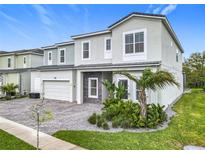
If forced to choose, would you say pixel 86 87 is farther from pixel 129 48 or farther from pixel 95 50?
pixel 129 48

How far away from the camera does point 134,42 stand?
13.8 m

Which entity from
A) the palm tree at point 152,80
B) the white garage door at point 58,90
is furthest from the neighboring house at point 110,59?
the palm tree at point 152,80

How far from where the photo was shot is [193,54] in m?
39.7

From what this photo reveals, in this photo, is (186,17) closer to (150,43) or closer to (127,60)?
(150,43)

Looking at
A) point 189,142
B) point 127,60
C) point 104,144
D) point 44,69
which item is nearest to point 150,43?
point 127,60

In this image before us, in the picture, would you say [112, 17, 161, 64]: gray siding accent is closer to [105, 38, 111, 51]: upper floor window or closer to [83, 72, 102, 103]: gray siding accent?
[105, 38, 111, 51]: upper floor window

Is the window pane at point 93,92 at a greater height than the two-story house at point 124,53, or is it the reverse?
the two-story house at point 124,53

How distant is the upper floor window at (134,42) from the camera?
532 inches

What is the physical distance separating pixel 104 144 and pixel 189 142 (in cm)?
340

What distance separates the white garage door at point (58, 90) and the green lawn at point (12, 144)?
34.0ft

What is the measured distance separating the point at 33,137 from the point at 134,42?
9576 mm

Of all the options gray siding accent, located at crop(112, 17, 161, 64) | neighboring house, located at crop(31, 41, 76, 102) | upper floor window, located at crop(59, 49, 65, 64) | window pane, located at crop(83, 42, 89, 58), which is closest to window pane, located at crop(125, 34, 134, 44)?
gray siding accent, located at crop(112, 17, 161, 64)

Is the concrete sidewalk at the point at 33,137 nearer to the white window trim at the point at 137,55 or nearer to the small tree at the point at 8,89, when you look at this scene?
the white window trim at the point at 137,55

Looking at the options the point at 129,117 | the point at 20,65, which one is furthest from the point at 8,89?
the point at 129,117
